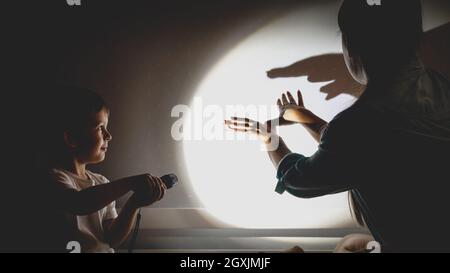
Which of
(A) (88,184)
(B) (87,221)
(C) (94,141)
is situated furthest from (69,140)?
(B) (87,221)

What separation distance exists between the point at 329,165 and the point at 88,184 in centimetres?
115

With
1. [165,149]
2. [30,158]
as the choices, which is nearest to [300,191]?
[165,149]

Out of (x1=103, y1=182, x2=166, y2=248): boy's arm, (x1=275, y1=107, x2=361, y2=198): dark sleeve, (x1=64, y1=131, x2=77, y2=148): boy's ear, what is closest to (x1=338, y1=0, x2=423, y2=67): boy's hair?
(x1=275, y1=107, x2=361, y2=198): dark sleeve

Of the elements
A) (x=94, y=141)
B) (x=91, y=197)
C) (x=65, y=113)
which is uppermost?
(x=65, y=113)

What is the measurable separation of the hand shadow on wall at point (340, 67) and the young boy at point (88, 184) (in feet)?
2.84

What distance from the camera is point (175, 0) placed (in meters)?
2.09

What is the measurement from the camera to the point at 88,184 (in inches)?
76.8

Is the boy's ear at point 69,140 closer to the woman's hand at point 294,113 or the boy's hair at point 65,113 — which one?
the boy's hair at point 65,113

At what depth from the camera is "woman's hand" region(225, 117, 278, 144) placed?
6.65 ft

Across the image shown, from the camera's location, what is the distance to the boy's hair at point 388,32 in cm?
194

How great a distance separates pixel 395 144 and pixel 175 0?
1.29 meters

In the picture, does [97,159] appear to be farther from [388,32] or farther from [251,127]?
[388,32]

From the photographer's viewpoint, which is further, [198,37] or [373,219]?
[198,37]
